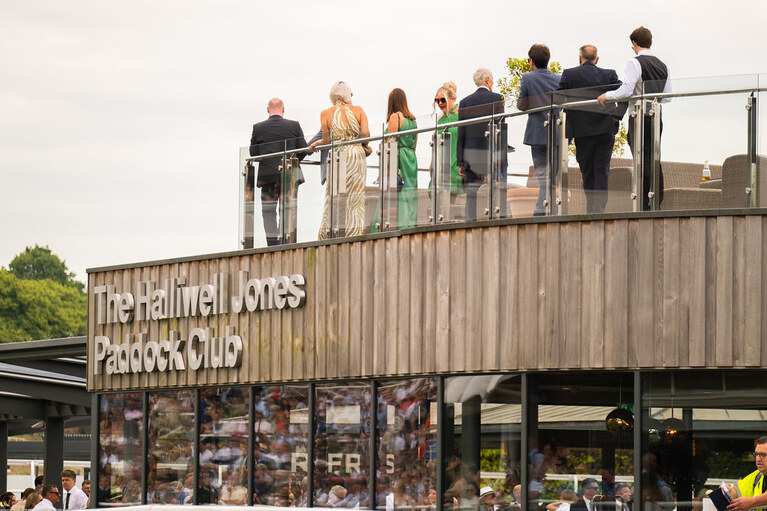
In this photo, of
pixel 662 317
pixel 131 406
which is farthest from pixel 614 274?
pixel 131 406

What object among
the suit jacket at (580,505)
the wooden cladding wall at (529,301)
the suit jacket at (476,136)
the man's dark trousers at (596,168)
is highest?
the suit jacket at (476,136)

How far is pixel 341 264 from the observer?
52.7 ft

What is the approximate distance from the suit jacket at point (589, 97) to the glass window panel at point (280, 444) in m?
4.80

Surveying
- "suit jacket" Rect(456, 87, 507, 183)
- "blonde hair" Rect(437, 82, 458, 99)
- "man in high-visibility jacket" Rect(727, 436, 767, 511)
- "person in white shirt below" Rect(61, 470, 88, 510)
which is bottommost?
"person in white shirt below" Rect(61, 470, 88, 510)

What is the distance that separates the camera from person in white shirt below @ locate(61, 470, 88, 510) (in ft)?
65.6

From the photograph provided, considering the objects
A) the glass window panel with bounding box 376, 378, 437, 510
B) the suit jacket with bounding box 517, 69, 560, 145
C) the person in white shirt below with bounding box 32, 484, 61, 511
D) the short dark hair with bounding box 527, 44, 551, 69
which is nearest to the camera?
the suit jacket with bounding box 517, 69, 560, 145

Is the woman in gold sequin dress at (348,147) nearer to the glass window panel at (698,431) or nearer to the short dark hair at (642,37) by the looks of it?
the short dark hair at (642,37)

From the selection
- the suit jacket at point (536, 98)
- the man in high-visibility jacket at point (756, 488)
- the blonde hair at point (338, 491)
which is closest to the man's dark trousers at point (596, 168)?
the suit jacket at point (536, 98)

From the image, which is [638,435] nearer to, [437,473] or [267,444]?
[437,473]

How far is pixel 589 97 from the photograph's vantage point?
13867 millimetres

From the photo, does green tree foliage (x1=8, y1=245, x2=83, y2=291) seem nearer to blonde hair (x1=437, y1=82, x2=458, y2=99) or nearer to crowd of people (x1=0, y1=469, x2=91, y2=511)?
crowd of people (x1=0, y1=469, x2=91, y2=511)

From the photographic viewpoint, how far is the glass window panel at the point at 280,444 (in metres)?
16.4

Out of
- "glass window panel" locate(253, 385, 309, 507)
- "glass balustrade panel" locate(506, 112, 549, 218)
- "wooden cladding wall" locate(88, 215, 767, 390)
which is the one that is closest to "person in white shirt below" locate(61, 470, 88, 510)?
"glass window panel" locate(253, 385, 309, 507)

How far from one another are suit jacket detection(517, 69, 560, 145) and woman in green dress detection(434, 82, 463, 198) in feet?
3.01
